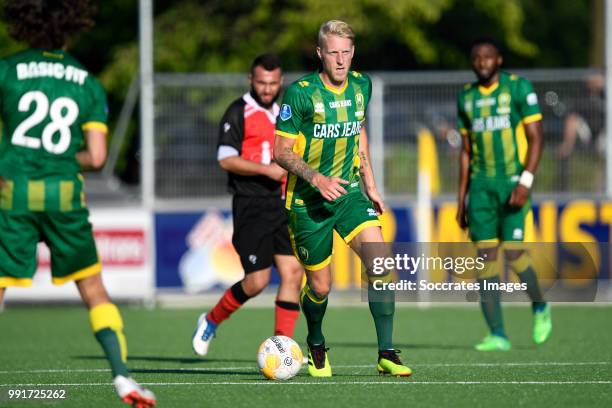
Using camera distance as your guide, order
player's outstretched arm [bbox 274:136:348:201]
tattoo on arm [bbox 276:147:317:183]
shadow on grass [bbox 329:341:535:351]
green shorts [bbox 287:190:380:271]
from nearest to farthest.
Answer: player's outstretched arm [bbox 274:136:348:201] → tattoo on arm [bbox 276:147:317:183] → green shorts [bbox 287:190:380:271] → shadow on grass [bbox 329:341:535:351]

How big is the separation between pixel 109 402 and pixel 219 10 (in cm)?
1991

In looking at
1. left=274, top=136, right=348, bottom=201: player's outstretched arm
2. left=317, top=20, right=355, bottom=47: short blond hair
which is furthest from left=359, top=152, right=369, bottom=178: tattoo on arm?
left=317, top=20, right=355, bottom=47: short blond hair

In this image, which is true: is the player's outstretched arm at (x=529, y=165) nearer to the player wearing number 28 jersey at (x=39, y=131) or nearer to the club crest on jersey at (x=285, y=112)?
the club crest on jersey at (x=285, y=112)

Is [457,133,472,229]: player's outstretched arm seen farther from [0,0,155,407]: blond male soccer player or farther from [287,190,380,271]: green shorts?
[0,0,155,407]: blond male soccer player

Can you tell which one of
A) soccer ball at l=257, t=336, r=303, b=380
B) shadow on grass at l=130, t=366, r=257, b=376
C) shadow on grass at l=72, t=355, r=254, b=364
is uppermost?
soccer ball at l=257, t=336, r=303, b=380

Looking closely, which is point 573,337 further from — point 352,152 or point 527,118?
point 352,152

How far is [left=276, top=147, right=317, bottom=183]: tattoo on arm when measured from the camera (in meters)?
8.28

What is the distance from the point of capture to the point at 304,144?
8656mm

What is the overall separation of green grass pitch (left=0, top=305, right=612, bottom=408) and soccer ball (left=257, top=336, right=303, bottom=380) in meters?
0.11

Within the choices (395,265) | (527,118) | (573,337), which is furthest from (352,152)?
(573,337)

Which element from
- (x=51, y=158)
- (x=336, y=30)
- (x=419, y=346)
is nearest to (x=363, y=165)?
(x=336, y=30)

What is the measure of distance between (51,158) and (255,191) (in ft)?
12.4

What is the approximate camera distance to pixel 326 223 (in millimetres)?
8695

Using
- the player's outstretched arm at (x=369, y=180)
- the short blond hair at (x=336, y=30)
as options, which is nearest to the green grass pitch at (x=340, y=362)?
the player's outstretched arm at (x=369, y=180)
